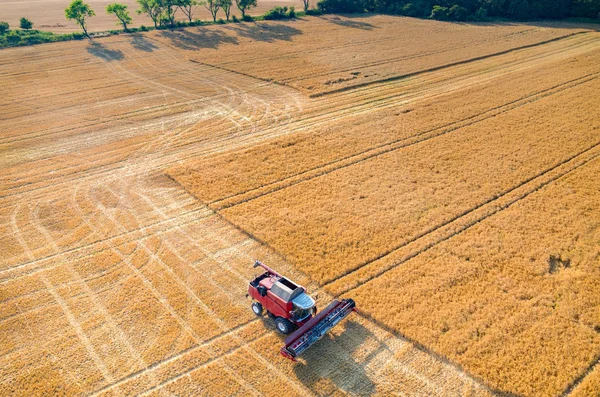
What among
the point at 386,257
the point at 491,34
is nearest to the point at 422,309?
the point at 386,257

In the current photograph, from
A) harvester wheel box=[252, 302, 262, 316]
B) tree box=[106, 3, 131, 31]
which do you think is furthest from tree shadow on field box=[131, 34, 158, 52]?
harvester wheel box=[252, 302, 262, 316]

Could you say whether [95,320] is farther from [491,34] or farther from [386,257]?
[491,34]

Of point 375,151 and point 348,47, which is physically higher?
point 348,47

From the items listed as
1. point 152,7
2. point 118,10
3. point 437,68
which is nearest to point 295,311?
point 437,68

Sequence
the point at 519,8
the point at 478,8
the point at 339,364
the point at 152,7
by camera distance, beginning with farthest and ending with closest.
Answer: the point at 478,8 < the point at 519,8 < the point at 152,7 < the point at 339,364

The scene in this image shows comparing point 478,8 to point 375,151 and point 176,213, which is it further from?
point 176,213

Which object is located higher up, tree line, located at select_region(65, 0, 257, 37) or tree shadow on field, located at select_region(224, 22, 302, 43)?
tree line, located at select_region(65, 0, 257, 37)

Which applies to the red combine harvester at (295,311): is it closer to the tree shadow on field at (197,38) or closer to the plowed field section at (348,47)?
the plowed field section at (348,47)

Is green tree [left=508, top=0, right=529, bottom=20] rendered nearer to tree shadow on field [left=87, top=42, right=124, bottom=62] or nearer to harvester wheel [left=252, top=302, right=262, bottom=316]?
tree shadow on field [left=87, top=42, right=124, bottom=62]
